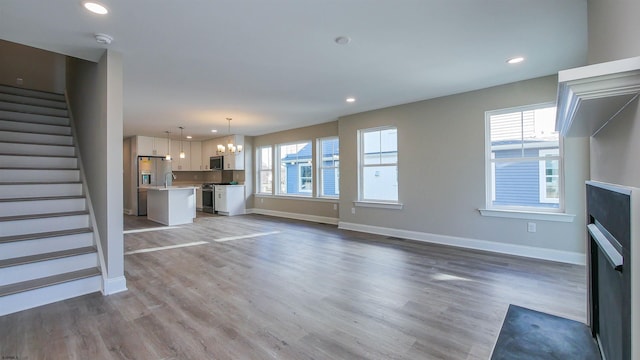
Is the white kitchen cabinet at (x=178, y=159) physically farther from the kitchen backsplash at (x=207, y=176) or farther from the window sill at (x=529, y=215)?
the window sill at (x=529, y=215)

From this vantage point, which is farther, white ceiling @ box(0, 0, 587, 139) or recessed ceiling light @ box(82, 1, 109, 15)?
white ceiling @ box(0, 0, 587, 139)

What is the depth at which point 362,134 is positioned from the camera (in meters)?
6.03

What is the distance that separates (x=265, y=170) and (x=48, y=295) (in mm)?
6465

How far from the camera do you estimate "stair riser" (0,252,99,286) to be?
8.66 feet

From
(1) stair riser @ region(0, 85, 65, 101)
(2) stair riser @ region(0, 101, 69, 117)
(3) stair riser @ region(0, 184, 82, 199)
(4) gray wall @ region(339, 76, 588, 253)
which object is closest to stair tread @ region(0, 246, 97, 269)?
(3) stair riser @ region(0, 184, 82, 199)

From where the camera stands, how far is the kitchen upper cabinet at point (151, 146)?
8484 millimetres

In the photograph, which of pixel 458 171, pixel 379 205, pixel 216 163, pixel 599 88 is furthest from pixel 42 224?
pixel 216 163

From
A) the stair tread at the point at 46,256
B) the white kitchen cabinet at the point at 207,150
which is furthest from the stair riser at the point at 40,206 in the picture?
the white kitchen cabinet at the point at 207,150

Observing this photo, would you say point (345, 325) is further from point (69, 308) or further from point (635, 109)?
point (69, 308)

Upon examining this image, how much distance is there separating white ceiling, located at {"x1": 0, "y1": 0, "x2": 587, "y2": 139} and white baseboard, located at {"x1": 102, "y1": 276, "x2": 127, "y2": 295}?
2.34 meters

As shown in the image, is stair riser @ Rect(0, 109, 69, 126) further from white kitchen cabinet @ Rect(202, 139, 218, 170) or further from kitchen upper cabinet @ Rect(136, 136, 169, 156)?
white kitchen cabinet @ Rect(202, 139, 218, 170)

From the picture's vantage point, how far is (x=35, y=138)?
4.11m

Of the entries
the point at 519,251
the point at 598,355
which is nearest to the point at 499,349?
the point at 598,355

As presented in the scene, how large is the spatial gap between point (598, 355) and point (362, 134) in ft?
16.0
